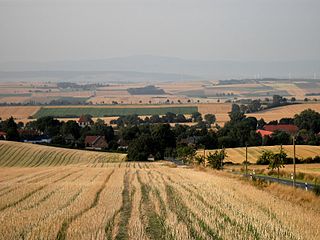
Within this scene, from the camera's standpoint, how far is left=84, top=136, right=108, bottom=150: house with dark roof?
124637mm

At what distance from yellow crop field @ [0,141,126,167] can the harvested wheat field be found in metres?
77.1

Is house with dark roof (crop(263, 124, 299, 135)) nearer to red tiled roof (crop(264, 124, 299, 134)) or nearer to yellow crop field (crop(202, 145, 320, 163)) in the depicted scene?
red tiled roof (crop(264, 124, 299, 134))

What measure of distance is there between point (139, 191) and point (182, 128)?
109394 millimetres

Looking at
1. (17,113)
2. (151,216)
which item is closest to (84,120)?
(17,113)

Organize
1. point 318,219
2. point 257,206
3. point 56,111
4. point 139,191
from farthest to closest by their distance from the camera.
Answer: point 56,111 → point 139,191 → point 257,206 → point 318,219

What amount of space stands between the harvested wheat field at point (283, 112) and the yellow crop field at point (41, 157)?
77.1 m

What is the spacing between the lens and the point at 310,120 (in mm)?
141875

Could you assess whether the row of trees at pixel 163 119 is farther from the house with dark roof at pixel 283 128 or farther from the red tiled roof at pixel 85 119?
the house with dark roof at pixel 283 128

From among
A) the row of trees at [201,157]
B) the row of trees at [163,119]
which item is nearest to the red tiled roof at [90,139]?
the row of trees at [201,157]

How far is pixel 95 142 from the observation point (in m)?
127

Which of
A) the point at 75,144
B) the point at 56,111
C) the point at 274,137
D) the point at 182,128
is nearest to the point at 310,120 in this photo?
the point at 274,137

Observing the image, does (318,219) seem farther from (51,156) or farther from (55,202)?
(51,156)

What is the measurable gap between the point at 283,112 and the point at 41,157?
105 metres

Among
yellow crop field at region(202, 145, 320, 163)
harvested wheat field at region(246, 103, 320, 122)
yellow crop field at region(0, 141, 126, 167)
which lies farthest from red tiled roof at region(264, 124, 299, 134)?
yellow crop field at region(0, 141, 126, 167)
